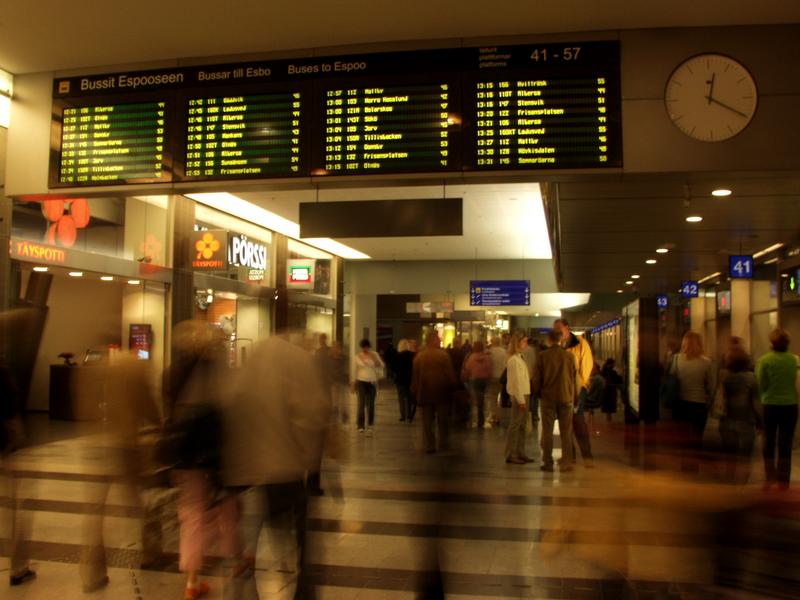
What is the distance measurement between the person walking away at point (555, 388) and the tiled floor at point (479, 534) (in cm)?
45

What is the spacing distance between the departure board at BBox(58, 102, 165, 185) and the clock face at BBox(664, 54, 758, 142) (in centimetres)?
457

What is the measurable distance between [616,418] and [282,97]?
13.9m

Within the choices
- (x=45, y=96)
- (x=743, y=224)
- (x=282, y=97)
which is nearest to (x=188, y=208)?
(x=45, y=96)

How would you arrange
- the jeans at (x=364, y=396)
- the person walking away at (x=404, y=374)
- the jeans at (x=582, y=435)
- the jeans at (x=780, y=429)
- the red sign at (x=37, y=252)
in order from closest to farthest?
the jeans at (x=780, y=429), the red sign at (x=37, y=252), the jeans at (x=582, y=435), the jeans at (x=364, y=396), the person walking away at (x=404, y=374)

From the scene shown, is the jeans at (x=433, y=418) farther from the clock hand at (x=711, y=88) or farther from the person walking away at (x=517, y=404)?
the clock hand at (x=711, y=88)

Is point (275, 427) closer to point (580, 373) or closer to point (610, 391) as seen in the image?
point (580, 373)

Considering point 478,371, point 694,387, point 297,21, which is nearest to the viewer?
point 297,21

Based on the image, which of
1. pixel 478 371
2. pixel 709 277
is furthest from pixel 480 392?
pixel 709 277

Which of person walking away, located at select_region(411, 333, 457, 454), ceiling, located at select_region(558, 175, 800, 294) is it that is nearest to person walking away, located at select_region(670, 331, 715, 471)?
ceiling, located at select_region(558, 175, 800, 294)

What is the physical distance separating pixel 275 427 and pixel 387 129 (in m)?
3.39

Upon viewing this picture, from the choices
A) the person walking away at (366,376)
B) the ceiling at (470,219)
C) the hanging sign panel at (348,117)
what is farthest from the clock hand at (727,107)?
the person walking away at (366,376)

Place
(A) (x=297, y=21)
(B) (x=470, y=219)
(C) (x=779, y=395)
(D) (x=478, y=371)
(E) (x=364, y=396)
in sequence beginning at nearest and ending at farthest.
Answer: (A) (x=297, y=21), (C) (x=779, y=395), (E) (x=364, y=396), (D) (x=478, y=371), (B) (x=470, y=219)

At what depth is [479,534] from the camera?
20.5 ft

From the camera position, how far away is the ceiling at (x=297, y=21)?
227 inches
